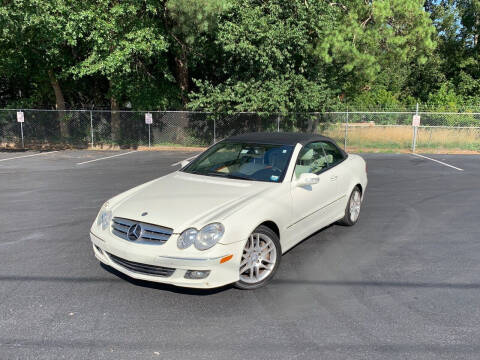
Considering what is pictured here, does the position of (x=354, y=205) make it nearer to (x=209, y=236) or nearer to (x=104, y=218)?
(x=209, y=236)

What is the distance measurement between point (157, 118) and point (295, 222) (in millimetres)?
17138

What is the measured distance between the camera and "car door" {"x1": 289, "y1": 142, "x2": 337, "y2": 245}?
4824 millimetres

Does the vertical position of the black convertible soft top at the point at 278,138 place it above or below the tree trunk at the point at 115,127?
above

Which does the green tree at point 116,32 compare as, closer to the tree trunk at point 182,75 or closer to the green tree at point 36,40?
the green tree at point 36,40

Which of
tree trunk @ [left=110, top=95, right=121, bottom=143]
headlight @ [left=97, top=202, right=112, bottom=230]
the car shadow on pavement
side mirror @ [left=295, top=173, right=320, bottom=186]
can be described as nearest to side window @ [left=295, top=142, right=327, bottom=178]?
side mirror @ [left=295, top=173, right=320, bottom=186]

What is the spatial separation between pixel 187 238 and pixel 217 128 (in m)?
16.9

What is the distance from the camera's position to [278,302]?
397 cm

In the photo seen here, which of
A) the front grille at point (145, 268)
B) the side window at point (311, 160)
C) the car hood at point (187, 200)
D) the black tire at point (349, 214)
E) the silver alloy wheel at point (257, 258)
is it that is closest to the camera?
the front grille at point (145, 268)

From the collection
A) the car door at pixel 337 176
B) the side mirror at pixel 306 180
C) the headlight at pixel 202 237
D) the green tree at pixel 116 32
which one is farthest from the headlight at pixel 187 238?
the green tree at pixel 116 32

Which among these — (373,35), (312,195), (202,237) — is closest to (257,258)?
(202,237)

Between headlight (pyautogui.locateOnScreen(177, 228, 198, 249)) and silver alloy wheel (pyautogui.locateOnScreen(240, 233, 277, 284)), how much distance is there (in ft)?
1.84

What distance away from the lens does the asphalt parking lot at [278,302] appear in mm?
3244

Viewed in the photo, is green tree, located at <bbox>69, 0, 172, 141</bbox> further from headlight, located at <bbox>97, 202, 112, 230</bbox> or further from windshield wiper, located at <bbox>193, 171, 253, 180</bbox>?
headlight, located at <bbox>97, 202, 112, 230</bbox>

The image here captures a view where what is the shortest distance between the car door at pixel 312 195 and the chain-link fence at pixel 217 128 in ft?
45.1
